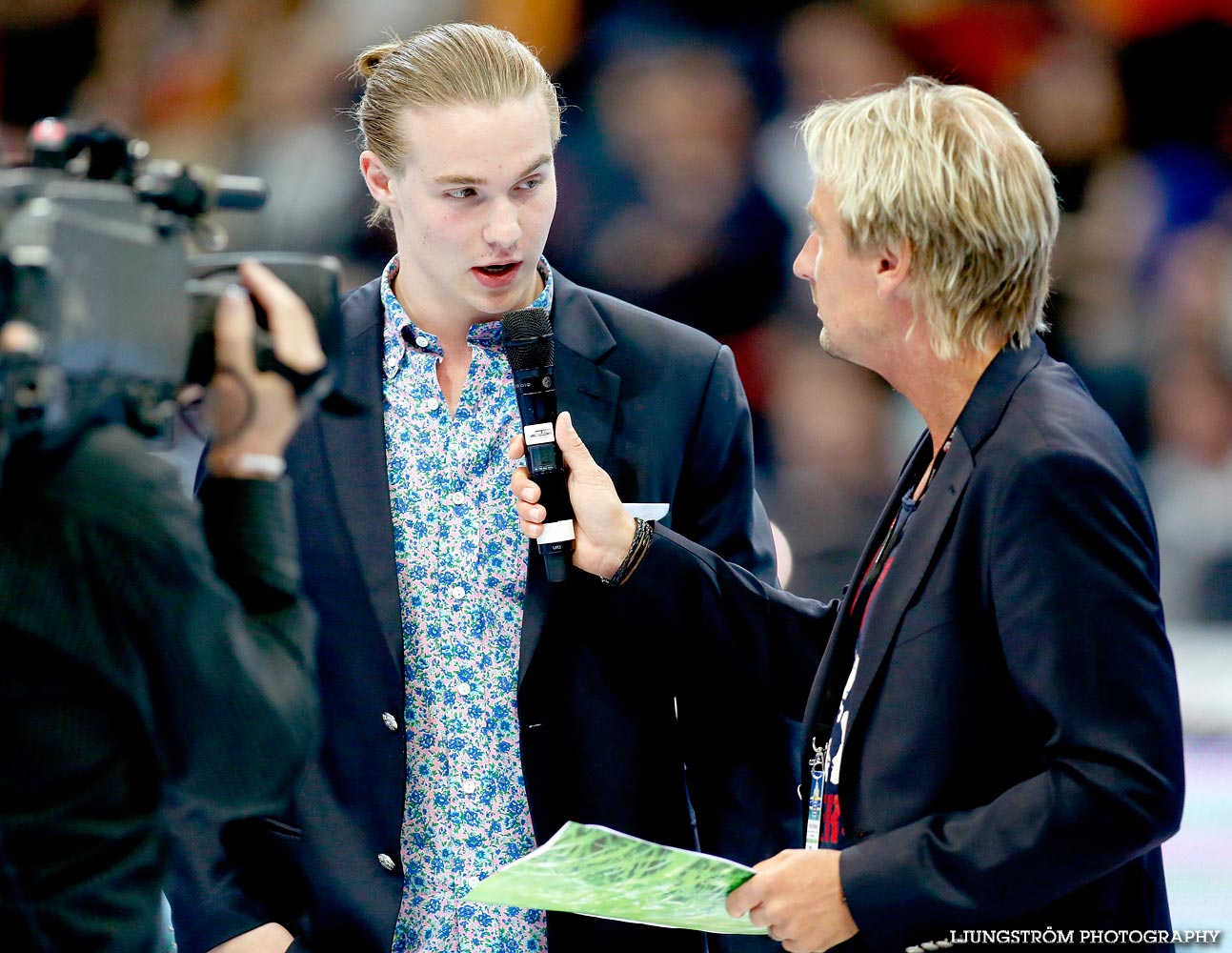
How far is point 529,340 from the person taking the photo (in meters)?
1.87

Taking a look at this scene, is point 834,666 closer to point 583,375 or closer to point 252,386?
point 583,375

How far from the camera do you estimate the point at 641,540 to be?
197 centimetres

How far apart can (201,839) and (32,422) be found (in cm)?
113

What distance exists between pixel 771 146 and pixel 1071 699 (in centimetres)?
346

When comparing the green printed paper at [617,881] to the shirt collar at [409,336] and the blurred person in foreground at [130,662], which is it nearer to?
the blurred person in foreground at [130,662]

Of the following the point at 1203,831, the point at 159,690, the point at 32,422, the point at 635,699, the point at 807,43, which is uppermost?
the point at 807,43

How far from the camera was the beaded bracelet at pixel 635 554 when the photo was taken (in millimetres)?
1967

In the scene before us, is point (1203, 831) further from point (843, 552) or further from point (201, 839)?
point (201, 839)

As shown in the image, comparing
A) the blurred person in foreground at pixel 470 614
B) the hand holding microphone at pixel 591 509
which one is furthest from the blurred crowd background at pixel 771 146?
the hand holding microphone at pixel 591 509

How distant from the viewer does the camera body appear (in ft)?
3.51

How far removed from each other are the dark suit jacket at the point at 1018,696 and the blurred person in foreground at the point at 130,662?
67 centimetres

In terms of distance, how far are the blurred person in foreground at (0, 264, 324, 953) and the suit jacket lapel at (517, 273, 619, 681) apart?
723mm

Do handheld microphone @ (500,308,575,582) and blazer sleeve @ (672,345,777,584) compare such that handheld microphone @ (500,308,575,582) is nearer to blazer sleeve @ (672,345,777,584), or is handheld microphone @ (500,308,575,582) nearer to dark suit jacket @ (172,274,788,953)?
dark suit jacket @ (172,274,788,953)

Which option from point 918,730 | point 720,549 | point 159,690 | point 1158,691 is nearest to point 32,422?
point 159,690
